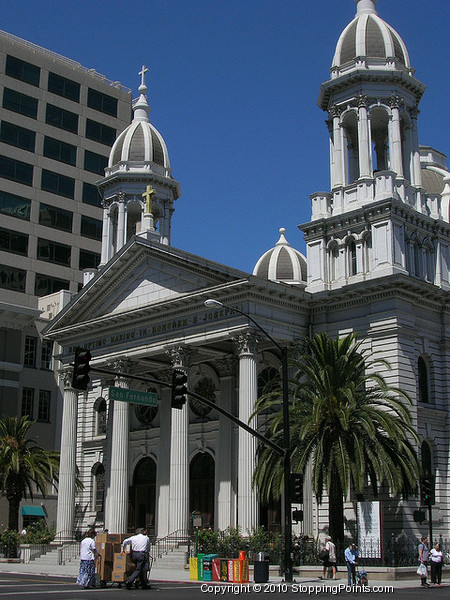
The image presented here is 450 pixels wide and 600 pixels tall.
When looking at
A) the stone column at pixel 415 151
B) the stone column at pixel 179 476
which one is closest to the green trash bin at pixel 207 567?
the stone column at pixel 179 476

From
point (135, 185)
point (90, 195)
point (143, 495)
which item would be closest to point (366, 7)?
point (135, 185)

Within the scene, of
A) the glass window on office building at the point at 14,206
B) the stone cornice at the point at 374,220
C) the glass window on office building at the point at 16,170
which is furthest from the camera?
the glass window on office building at the point at 16,170

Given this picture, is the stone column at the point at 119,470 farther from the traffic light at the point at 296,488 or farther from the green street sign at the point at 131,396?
the traffic light at the point at 296,488

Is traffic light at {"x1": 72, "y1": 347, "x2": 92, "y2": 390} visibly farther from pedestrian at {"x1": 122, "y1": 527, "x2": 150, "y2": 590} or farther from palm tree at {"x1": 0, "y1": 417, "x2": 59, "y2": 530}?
palm tree at {"x1": 0, "y1": 417, "x2": 59, "y2": 530}

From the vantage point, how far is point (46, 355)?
6444 cm

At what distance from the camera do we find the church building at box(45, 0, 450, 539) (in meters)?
40.7

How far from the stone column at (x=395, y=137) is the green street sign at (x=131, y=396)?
2270cm

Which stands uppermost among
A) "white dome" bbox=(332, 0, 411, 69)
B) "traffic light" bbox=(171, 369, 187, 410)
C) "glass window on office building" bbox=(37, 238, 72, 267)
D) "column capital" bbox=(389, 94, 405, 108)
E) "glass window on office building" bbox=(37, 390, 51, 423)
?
"white dome" bbox=(332, 0, 411, 69)

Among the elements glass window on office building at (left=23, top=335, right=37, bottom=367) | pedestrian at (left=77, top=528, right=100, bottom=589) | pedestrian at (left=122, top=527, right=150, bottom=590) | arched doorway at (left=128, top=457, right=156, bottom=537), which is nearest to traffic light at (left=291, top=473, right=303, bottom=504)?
pedestrian at (left=122, top=527, right=150, bottom=590)

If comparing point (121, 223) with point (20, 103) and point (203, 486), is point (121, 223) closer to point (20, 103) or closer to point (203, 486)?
point (203, 486)

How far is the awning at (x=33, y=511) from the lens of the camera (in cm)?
5966

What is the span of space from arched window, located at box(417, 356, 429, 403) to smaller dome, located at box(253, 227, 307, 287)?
52.7ft

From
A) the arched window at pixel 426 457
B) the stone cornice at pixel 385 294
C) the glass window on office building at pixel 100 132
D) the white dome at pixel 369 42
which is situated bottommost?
the arched window at pixel 426 457

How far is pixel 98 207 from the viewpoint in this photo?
76938 mm
